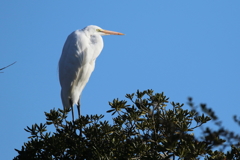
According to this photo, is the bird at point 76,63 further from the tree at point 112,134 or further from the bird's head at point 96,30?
the tree at point 112,134

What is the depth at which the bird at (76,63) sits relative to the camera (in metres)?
7.16

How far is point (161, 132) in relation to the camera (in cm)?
430

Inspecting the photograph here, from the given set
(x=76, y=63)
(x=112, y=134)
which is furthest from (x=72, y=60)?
(x=112, y=134)

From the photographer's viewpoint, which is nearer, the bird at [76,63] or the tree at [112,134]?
the tree at [112,134]

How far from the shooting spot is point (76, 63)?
283 inches

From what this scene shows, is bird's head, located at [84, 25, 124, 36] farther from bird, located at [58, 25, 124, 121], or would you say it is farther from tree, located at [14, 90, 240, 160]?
tree, located at [14, 90, 240, 160]

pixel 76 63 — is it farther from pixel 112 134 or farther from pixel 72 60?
pixel 112 134

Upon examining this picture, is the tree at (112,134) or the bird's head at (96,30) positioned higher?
the bird's head at (96,30)

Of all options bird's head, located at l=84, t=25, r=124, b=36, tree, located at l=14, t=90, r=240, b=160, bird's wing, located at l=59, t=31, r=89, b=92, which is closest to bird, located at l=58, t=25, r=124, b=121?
bird's wing, located at l=59, t=31, r=89, b=92

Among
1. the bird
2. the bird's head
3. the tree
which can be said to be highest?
the bird's head

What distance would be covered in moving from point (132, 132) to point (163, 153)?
0.54 metres

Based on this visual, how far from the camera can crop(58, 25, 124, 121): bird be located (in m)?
7.16

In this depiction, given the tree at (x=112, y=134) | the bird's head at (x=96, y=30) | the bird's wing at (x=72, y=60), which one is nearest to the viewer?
the tree at (x=112, y=134)

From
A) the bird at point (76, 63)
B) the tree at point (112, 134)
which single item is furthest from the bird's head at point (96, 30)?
the tree at point (112, 134)
